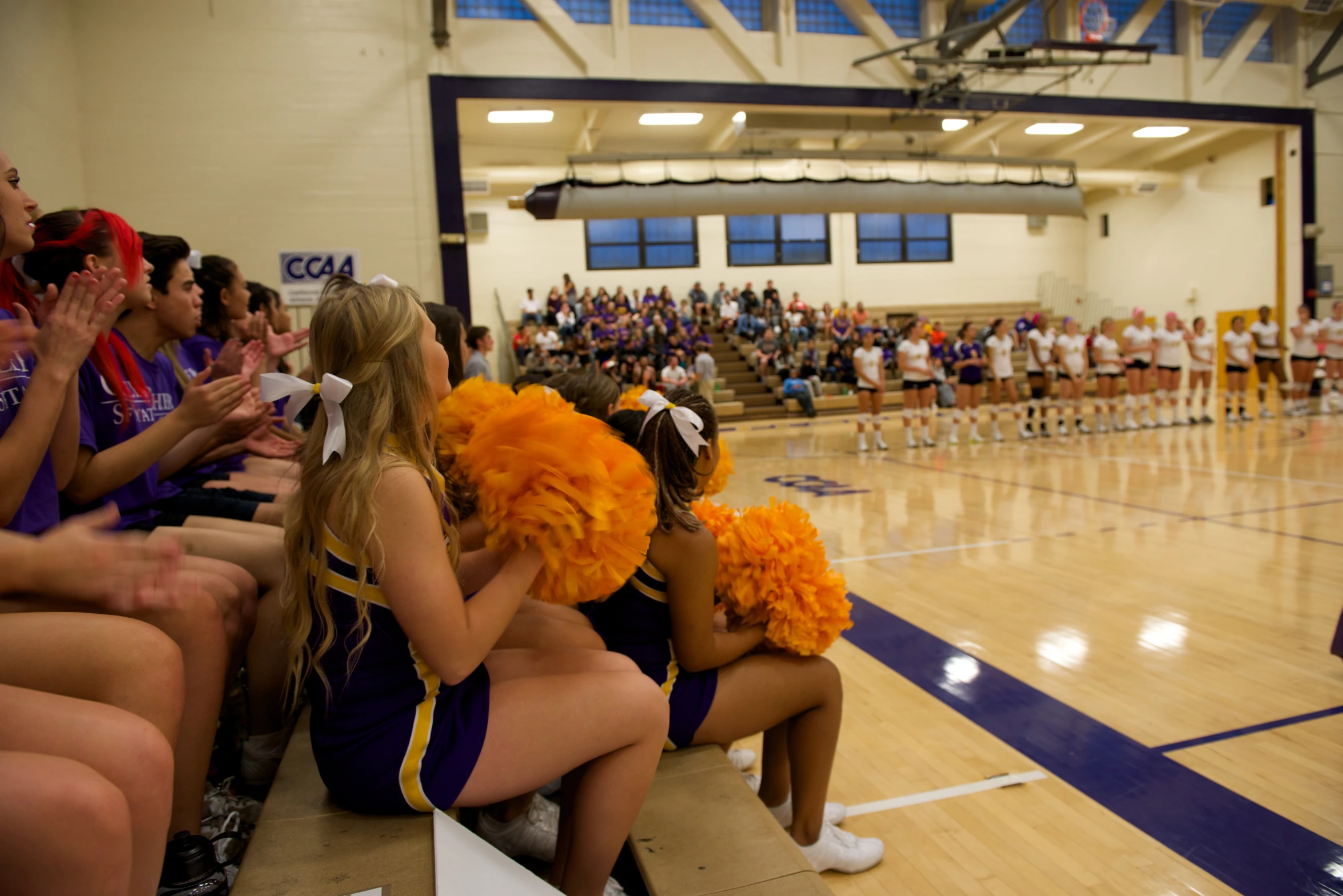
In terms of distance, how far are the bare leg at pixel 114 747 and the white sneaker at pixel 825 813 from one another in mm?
1343

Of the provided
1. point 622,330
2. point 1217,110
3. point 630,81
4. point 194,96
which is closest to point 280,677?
point 194,96

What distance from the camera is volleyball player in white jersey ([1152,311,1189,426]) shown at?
1171 centimetres

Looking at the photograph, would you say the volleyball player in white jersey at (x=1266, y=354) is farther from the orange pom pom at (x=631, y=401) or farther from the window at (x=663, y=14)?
the orange pom pom at (x=631, y=401)

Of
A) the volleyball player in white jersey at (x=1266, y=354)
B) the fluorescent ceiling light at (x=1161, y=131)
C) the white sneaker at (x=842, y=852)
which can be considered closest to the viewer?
the white sneaker at (x=842, y=852)

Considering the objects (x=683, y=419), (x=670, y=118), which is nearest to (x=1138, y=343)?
(x=670, y=118)

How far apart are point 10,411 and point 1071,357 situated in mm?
11763

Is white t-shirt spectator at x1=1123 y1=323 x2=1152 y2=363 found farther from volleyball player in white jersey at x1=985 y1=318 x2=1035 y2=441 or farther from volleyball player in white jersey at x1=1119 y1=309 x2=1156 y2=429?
volleyball player in white jersey at x1=985 y1=318 x2=1035 y2=441

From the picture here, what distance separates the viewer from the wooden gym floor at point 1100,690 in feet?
6.48

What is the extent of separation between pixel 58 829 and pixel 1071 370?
39.2ft

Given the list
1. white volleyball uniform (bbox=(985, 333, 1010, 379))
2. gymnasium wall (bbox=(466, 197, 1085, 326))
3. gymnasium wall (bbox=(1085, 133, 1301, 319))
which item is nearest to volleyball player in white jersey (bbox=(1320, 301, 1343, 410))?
gymnasium wall (bbox=(1085, 133, 1301, 319))

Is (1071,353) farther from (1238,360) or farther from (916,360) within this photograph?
(1238,360)

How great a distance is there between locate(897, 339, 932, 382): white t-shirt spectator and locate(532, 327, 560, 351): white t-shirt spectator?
275 inches

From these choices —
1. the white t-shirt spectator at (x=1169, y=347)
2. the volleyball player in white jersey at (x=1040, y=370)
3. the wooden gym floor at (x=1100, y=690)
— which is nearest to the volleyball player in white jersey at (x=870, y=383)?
the volleyball player in white jersey at (x=1040, y=370)

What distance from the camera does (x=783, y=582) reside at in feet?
6.23
